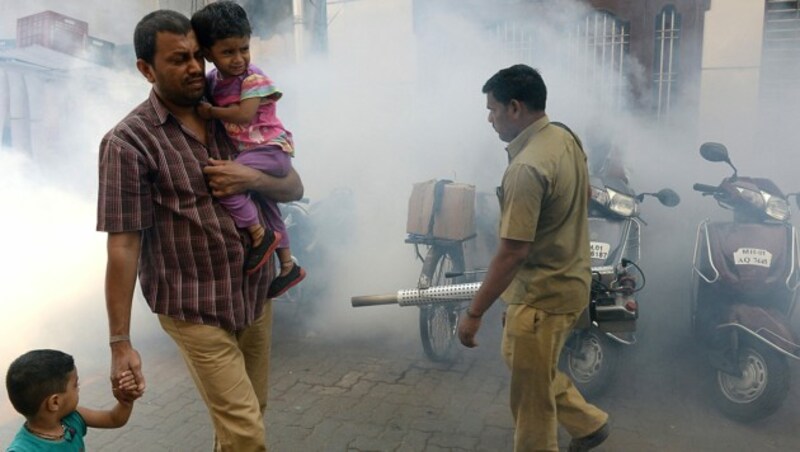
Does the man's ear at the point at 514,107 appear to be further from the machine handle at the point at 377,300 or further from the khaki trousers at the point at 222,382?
the machine handle at the point at 377,300

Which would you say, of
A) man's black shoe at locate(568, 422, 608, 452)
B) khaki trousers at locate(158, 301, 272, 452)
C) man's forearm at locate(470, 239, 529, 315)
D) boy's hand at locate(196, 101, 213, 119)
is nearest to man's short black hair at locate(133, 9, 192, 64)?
boy's hand at locate(196, 101, 213, 119)

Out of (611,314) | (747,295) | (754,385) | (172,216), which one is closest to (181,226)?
(172,216)

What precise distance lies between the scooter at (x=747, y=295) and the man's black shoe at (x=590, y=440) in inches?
45.8

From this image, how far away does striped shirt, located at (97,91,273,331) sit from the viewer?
2.08m

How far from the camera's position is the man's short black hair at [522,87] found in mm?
2947

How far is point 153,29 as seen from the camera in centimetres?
212

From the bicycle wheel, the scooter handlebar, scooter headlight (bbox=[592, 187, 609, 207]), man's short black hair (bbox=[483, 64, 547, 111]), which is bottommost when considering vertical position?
the bicycle wheel

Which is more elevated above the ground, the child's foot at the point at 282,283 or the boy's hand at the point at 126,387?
the child's foot at the point at 282,283

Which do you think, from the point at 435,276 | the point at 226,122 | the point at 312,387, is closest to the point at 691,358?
the point at 435,276

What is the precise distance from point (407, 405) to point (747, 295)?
90.4 inches

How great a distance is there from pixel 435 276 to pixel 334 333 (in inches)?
47.9

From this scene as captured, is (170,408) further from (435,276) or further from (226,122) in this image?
(226,122)

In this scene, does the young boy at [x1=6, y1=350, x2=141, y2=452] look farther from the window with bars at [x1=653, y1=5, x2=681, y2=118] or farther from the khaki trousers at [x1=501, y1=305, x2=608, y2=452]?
the window with bars at [x1=653, y1=5, x2=681, y2=118]

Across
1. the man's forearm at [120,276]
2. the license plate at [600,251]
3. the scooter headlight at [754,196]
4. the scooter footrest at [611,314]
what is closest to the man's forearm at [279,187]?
the man's forearm at [120,276]
